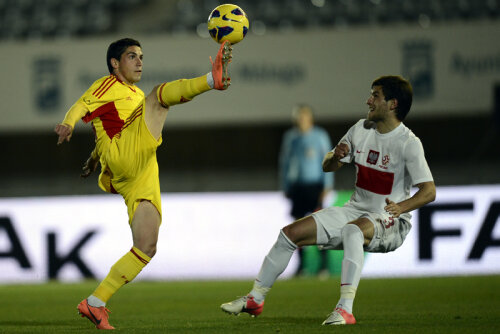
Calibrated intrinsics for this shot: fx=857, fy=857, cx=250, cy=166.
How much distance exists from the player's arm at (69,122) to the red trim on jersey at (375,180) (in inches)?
69.4

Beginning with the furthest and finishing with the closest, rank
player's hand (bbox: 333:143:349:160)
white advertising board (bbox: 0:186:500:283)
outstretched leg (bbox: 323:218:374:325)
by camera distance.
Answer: white advertising board (bbox: 0:186:500:283), player's hand (bbox: 333:143:349:160), outstretched leg (bbox: 323:218:374:325)

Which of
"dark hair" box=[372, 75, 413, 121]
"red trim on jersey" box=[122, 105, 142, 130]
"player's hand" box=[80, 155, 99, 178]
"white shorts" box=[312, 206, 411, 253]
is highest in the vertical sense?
"dark hair" box=[372, 75, 413, 121]

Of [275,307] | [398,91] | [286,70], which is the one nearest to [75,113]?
[398,91]

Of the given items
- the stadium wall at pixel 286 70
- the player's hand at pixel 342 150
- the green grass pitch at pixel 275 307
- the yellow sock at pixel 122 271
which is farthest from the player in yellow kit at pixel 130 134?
the stadium wall at pixel 286 70

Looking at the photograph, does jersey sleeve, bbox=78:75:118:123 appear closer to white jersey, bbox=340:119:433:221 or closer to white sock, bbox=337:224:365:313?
white jersey, bbox=340:119:433:221

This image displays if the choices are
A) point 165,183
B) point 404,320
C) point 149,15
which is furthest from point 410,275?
point 149,15

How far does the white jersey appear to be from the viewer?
520 cm

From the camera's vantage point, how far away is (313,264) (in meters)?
9.95

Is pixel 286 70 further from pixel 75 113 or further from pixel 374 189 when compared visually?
pixel 75 113

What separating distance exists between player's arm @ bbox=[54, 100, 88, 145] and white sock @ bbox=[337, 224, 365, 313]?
67.5 inches

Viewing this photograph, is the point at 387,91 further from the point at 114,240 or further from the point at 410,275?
the point at 114,240

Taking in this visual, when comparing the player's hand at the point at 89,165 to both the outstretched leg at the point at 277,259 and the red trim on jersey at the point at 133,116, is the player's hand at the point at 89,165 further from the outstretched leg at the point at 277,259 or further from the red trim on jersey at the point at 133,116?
the outstretched leg at the point at 277,259

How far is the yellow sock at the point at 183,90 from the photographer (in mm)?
4965

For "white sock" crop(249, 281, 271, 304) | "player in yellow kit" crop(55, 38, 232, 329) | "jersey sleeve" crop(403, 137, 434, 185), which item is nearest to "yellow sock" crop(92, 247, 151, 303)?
"player in yellow kit" crop(55, 38, 232, 329)
